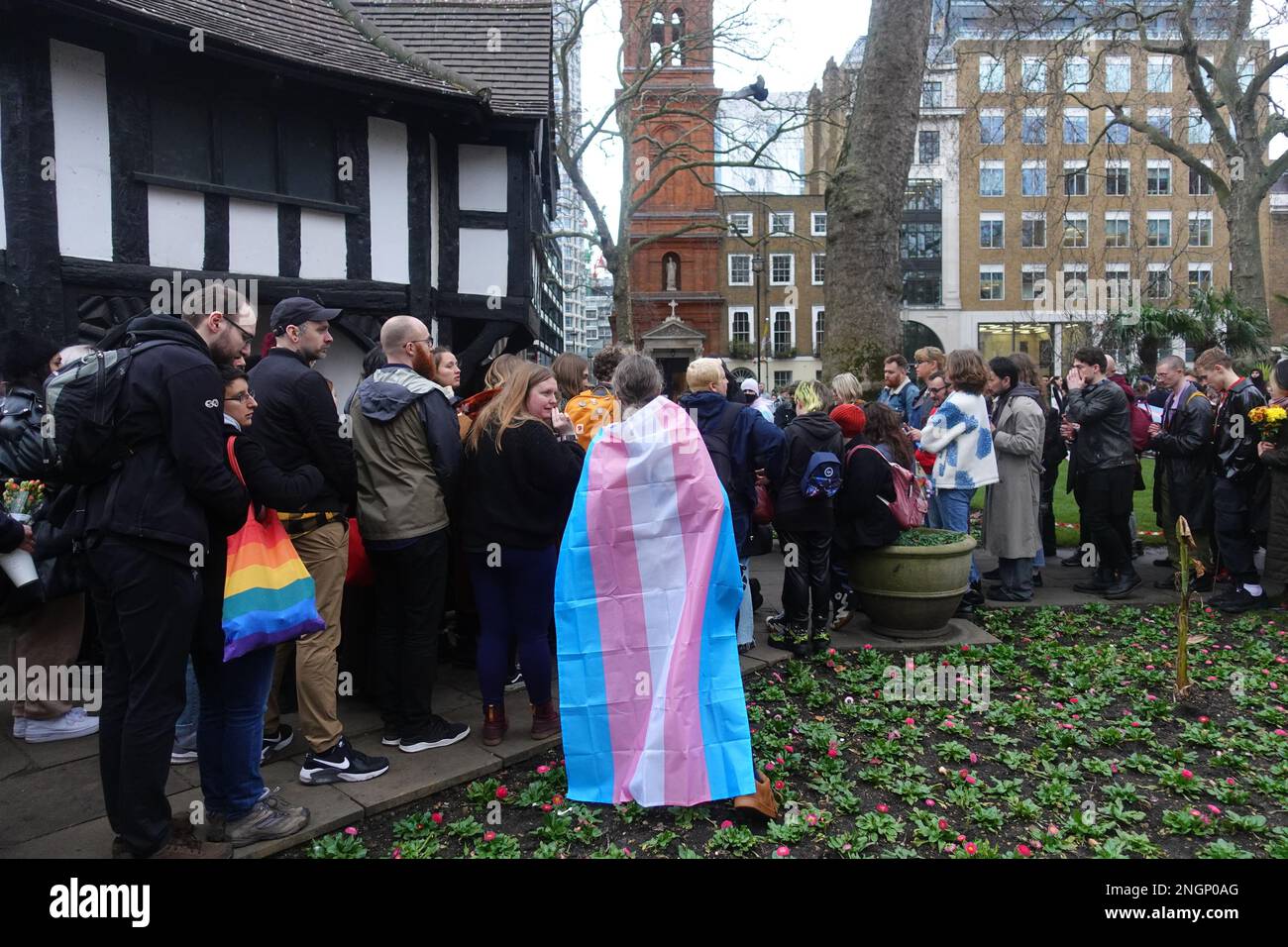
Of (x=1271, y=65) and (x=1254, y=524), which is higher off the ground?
(x=1271, y=65)

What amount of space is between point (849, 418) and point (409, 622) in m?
3.40

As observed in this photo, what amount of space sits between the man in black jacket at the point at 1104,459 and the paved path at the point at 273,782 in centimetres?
524

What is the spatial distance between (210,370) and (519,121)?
9.88m

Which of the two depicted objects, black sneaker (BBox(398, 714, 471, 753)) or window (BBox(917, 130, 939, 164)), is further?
window (BBox(917, 130, 939, 164))

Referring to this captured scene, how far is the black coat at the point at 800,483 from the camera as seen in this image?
565 cm

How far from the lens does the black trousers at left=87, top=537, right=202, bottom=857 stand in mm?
2947

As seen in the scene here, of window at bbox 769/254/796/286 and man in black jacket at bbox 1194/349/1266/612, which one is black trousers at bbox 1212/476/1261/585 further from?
window at bbox 769/254/796/286

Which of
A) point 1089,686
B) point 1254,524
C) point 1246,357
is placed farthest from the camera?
point 1246,357

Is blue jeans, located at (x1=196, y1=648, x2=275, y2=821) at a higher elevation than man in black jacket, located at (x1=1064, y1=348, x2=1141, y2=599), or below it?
below

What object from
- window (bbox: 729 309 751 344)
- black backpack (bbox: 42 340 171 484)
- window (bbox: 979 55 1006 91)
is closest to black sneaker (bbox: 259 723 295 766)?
black backpack (bbox: 42 340 171 484)

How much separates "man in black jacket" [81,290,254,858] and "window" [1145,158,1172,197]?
5642 centimetres
